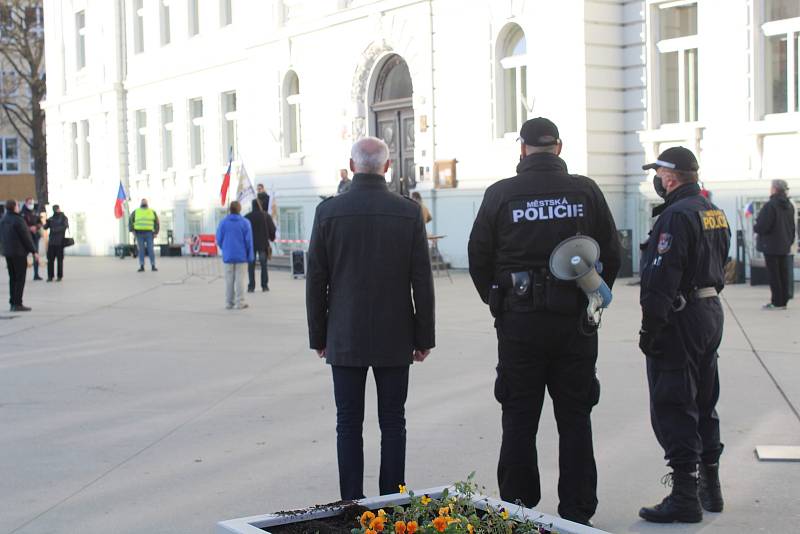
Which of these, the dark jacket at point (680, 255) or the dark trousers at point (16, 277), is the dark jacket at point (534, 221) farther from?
the dark trousers at point (16, 277)

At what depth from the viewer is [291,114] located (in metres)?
29.9

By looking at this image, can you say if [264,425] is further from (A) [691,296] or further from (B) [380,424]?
(A) [691,296]

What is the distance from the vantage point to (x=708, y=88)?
61.5 feet

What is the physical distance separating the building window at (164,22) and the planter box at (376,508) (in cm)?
3365

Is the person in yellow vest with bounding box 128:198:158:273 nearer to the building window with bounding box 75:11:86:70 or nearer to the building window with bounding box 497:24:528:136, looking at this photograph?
the building window with bounding box 497:24:528:136

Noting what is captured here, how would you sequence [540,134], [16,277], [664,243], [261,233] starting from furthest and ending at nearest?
[261,233] → [16,277] → [664,243] → [540,134]

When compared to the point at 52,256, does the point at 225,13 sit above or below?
→ above

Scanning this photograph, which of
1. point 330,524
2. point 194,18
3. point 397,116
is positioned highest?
point 194,18

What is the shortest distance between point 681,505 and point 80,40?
4078 cm

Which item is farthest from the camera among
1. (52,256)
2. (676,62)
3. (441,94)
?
(52,256)

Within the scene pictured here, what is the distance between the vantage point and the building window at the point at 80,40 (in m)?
42.7

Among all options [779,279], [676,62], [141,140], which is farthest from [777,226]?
[141,140]

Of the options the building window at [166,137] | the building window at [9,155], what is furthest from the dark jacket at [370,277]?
the building window at [9,155]

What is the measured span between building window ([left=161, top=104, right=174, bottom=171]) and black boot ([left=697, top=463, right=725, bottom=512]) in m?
32.5
